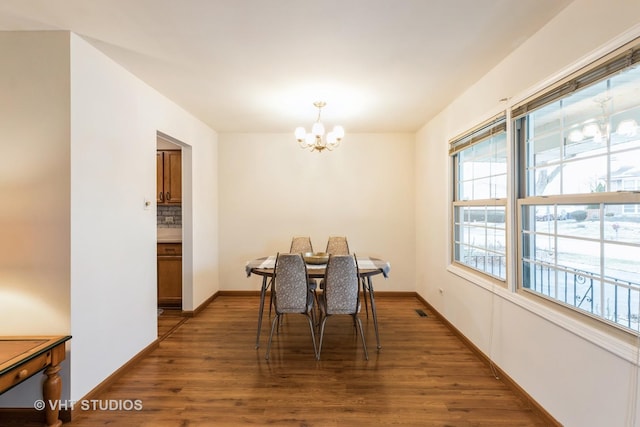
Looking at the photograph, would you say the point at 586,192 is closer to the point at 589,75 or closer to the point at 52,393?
the point at 589,75

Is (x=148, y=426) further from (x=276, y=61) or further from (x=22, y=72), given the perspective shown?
(x=276, y=61)

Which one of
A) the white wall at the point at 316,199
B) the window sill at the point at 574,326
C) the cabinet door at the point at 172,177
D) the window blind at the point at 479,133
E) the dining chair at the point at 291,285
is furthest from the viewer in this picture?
the white wall at the point at 316,199

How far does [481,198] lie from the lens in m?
2.99

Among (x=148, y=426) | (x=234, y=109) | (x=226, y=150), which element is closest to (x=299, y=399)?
(x=148, y=426)

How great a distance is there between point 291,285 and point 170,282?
226 centimetres

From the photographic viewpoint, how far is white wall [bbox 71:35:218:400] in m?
2.08

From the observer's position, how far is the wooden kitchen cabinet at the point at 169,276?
4.12 meters

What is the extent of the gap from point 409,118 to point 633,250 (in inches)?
118

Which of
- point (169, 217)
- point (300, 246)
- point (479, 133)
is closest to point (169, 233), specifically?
point (169, 217)

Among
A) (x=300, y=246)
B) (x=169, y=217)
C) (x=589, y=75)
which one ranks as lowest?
(x=300, y=246)

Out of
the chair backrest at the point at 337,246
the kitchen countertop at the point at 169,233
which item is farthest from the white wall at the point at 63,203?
the chair backrest at the point at 337,246

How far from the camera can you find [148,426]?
1938 millimetres

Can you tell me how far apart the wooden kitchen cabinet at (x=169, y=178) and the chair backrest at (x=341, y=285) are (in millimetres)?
2738

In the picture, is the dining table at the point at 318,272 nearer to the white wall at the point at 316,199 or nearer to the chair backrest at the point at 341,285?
the chair backrest at the point at 341,285
